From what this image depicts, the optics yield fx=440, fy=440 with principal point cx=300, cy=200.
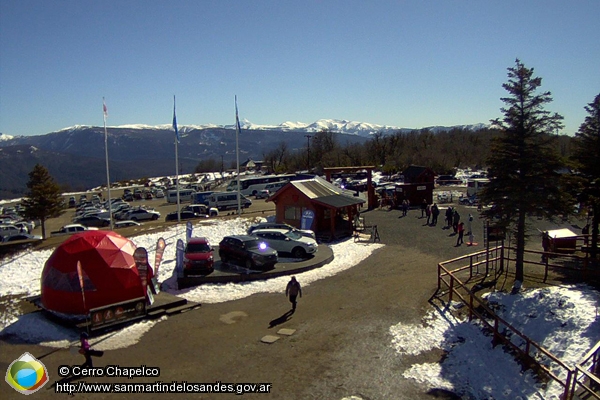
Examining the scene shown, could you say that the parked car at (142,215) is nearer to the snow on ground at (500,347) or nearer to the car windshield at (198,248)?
the car windshield at (198,248)

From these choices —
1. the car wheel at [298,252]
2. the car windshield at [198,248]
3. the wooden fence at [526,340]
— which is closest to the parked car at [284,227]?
the car wheel at [298,252]

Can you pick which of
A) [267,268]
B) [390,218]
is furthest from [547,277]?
[390,218]

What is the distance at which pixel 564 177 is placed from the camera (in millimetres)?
16594

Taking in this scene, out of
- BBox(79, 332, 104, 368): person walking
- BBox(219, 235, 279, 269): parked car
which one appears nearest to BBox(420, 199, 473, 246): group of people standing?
BBox(219, 235, 279, 269): parked car

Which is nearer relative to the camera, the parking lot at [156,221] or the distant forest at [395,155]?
the parking lot at [156,221]

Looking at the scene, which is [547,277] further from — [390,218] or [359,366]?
[390,218]

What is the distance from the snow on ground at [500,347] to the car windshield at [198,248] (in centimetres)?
1007

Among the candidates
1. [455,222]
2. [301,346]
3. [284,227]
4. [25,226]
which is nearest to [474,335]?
[301,346]

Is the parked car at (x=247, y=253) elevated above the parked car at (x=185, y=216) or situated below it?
above

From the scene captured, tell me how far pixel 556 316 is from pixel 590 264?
7442 millimetres

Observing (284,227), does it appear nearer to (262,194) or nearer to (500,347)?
(500,347)

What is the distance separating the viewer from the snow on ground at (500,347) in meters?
10.9

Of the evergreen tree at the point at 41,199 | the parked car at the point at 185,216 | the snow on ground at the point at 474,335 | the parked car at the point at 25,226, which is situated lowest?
the parked car at the point at 25,226

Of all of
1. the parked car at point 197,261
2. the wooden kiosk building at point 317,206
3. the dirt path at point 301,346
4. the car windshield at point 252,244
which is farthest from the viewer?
the wooden kiosk building at point 317,206
